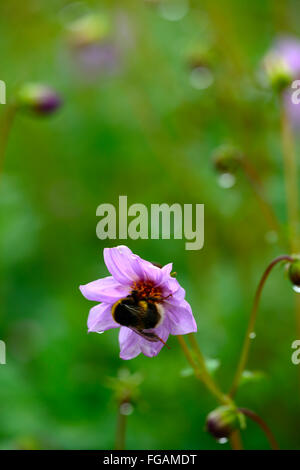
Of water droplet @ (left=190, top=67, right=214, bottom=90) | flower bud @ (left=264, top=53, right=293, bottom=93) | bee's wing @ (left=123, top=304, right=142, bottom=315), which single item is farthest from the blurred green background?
bee's wing @ (left=123, top=304, right=142, bottom=315)

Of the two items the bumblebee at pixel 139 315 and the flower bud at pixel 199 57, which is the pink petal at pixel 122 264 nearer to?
the bumblebee at pixel 139 315

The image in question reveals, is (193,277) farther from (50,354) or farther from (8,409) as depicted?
(8,409)

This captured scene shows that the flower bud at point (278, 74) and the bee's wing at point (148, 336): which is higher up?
the flower bud at point (278, 74)

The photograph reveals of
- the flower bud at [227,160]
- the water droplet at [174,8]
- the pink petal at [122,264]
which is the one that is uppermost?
the water droplet at [174,8]

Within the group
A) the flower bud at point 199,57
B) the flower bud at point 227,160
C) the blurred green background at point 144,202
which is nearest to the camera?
the flower bud at point 227,160

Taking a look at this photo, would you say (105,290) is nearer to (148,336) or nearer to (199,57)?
(148,336)

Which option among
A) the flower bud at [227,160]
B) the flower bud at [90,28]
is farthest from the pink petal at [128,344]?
the flower bud at [90,28]
